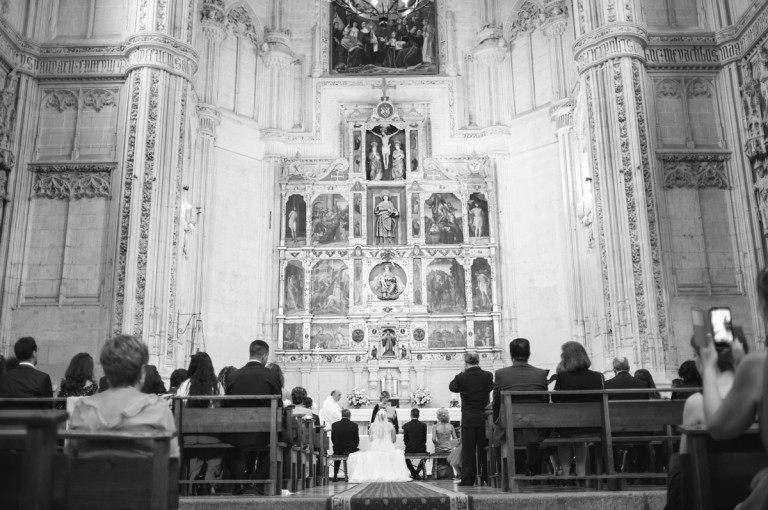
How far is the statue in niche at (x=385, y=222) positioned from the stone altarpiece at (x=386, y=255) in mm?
30

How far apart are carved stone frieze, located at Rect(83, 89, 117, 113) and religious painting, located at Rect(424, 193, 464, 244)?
988 cm

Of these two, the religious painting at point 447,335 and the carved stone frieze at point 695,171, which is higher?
the carved stone frieze at point 695,171

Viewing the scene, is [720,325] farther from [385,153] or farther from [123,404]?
[385,153]

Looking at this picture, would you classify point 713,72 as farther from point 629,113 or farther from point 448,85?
point 448,85

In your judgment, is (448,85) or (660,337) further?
(448,85)

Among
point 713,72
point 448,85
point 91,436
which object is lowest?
point 91,436

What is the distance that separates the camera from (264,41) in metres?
23.7

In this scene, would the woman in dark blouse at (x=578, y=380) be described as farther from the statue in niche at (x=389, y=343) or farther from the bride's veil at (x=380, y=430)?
the statue in niche at (x=389, y=343)

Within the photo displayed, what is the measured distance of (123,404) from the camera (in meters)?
4.23

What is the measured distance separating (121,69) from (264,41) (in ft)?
26.9

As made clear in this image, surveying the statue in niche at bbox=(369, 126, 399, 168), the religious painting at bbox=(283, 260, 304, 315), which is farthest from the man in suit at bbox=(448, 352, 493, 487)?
the statue in niche at bbox=(369, 126, 399, 168)

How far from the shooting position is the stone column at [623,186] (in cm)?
1462

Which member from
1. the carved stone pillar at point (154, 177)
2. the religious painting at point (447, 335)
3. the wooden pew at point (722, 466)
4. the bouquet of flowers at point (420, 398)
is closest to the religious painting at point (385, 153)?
the religious painting at point (447, 335)

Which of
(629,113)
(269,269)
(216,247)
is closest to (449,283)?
(269,269)
